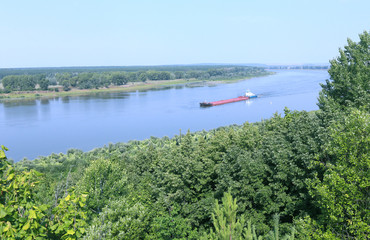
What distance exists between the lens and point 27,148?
47.0m

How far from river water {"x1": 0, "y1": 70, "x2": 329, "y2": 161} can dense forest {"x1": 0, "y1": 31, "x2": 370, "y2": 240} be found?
91.1 feet

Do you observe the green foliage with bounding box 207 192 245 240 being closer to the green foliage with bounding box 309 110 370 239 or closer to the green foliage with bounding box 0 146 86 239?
the green foliage with bounding box 0 146 86 239

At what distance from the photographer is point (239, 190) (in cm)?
1562

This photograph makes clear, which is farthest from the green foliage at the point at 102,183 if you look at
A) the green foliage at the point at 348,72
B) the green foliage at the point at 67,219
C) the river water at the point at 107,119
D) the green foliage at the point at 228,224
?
the river water at the point at 107,119

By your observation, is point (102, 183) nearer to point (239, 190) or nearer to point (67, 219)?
point (239, 190)

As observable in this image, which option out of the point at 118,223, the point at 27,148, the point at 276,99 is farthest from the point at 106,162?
the point at 276,99

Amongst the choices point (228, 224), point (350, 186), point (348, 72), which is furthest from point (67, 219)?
point (348, 72)

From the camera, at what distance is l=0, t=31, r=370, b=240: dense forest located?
459 cm

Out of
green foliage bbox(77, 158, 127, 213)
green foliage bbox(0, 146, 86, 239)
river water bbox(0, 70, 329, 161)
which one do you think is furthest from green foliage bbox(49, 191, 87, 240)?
river water bbox(0, 70, 329, 161)

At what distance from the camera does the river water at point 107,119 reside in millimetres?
50625

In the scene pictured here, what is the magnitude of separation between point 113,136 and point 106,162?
107ft

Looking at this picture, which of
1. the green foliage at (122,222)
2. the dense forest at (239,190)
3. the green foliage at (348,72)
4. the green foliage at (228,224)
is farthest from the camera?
the green foliage at (348,72)

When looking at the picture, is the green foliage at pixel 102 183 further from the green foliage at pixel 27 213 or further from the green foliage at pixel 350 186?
the green foliage at pixel 27 213

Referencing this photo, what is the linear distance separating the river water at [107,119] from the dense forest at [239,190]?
27772 mm
